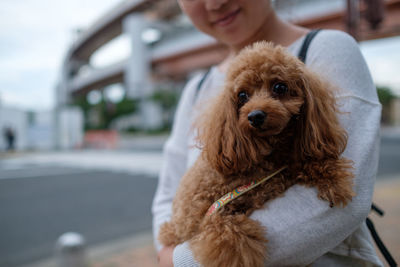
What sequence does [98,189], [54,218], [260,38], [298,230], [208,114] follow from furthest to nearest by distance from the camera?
[98,189] → [54,218] → [260,38] → [208,114] → [298,230]

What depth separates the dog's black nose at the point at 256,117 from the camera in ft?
3.28

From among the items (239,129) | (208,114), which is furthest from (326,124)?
(208,114)

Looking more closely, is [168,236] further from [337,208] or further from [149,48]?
[149,48]

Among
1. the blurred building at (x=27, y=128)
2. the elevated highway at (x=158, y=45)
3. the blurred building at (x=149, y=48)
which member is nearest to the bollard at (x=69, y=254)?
the elevated highway at (x=158, y=45)

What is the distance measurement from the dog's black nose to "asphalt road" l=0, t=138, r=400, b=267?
392cm

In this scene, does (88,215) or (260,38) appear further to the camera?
(88,215)

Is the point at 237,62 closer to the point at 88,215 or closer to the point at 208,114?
the point at 208,114

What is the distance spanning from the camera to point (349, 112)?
106 centimetres

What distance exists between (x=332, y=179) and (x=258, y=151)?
0.87ft

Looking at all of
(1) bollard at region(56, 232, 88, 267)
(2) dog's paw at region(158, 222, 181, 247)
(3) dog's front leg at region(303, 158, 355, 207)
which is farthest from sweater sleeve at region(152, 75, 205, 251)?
(1) bollard at region(56, 232, 88, 267)

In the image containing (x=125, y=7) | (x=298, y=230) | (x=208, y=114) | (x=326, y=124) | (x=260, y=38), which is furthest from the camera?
(x=125, y=7)

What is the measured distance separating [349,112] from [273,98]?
272mm

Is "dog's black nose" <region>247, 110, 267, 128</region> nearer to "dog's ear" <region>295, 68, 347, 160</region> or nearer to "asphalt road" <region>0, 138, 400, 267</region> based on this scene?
"dog's ear" <region>295, 68, 347, 160</region>

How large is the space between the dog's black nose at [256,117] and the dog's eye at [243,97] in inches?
5.0
